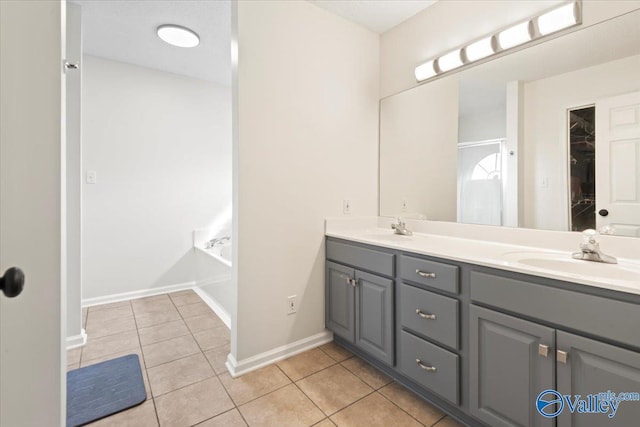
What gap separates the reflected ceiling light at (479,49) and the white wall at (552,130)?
0.31 metres

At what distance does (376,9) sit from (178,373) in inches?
108

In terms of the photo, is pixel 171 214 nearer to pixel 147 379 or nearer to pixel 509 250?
pixel 147 379

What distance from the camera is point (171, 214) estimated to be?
328 centimetres

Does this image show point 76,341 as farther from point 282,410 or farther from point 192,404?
point 282,410

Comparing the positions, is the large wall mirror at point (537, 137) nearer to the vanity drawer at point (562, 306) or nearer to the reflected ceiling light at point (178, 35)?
the vanity drawer at point (562, 306)

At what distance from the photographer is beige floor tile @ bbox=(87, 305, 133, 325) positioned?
253cm

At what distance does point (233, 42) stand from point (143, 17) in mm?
1117

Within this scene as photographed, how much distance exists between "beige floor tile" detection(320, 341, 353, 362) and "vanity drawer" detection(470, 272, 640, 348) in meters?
1.05

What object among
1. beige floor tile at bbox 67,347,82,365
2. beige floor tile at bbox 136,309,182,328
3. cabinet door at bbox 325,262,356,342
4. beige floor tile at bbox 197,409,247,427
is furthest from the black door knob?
A: beige floor tile at bbox 136,309,182,328

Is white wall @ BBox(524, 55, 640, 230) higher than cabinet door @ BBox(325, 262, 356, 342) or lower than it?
higher

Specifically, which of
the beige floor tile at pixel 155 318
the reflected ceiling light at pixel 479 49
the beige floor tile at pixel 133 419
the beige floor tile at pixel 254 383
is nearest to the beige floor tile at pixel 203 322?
the beige floor tile at pixel 155 318

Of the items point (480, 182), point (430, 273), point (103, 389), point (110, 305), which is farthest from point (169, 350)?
point (480, 182)

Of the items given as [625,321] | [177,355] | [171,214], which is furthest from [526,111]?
[171,214]

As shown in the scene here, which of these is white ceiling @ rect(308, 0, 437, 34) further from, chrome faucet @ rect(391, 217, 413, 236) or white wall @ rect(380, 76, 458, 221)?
chrome faucet @ rect(391, 217, 413, 236)
